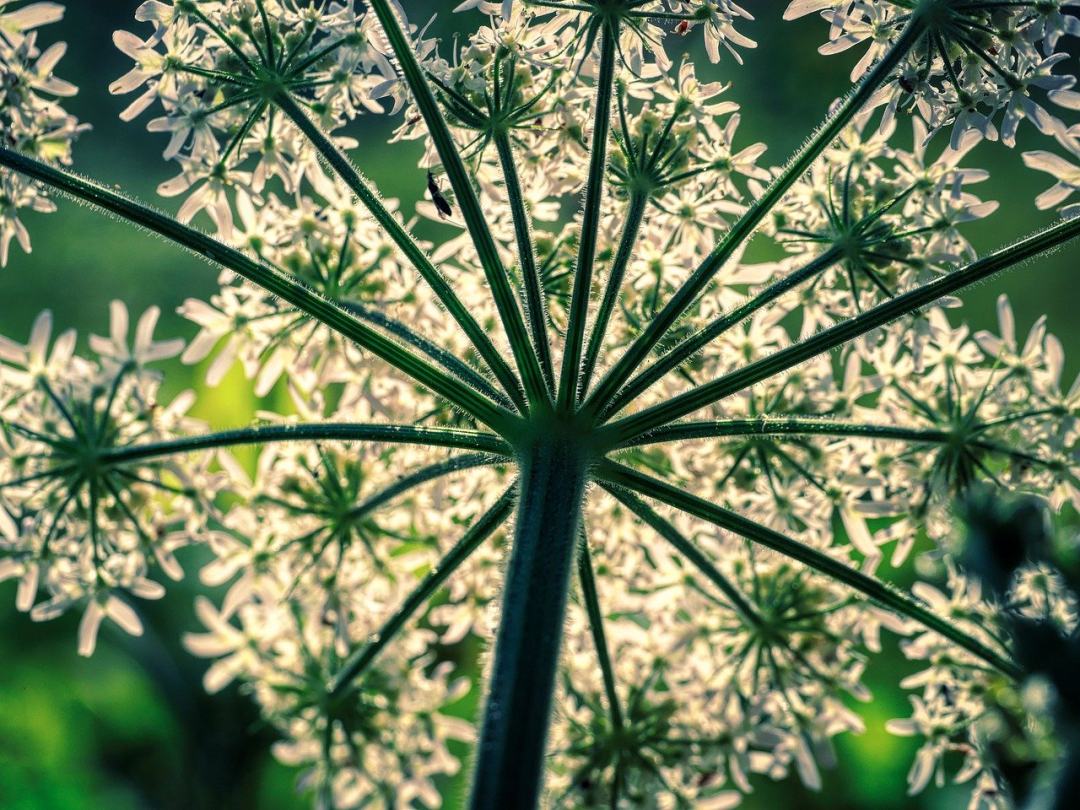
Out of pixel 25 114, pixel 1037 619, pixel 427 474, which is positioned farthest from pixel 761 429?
pixel 25 114

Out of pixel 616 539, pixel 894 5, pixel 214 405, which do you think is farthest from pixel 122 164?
pixel 894 5

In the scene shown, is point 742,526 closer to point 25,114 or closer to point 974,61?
point 974,61

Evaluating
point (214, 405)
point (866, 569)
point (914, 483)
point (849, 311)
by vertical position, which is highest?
point (214, 405)

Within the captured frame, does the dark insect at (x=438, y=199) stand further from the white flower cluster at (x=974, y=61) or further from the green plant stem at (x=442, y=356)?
the white flower cluster at (x=974, y=61)

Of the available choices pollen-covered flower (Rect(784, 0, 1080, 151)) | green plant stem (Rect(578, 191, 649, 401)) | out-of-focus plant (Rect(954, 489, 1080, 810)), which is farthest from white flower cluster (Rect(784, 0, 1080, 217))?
out-of-focus plant (Rect(954, 489, 1080, 810))

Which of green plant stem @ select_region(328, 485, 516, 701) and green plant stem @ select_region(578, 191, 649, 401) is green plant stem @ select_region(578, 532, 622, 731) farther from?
green plant stem @ select_region(578, 191, 649, 401)

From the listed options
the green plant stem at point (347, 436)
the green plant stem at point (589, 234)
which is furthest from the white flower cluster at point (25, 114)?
the green plant stem at point (589, 234)

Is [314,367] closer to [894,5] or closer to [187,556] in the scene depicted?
[894,5]
